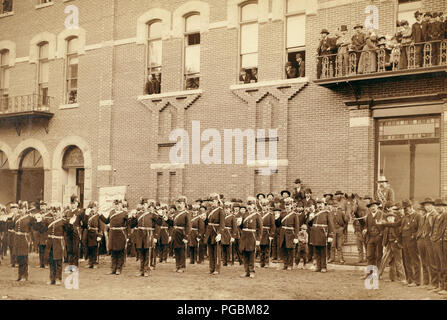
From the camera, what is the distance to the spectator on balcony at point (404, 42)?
48.1 ft

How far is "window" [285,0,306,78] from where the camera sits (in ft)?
57.7

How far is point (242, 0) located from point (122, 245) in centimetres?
983

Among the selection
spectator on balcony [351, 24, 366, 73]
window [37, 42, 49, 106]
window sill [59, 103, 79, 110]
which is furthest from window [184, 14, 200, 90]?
window [37, 42, 49, 106]

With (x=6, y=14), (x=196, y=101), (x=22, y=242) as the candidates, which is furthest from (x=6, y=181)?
(x=22, y=242)

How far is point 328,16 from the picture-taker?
1686cm

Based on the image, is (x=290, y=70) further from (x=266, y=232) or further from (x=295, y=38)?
(x=266, y=232)

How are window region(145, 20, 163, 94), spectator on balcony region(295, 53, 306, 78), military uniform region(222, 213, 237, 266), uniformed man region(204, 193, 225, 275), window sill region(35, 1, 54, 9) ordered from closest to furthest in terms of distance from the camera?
uniformed man region(204, 193, 225, 275) → military uniform region(222, 213, 237, 266) → spectator on balcony region(295, 53, 306, 78) → window region(145, 20, 163, 94) → window sill region(35, 1, 54, 9)

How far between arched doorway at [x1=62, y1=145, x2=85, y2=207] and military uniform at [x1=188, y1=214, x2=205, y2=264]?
8.40m

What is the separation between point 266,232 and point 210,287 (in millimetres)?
3360

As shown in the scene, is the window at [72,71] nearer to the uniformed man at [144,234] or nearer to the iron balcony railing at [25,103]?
the iron balcony railing at [25,103]

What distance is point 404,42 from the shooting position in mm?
14852

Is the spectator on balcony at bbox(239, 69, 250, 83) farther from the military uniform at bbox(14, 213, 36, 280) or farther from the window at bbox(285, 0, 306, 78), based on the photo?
the military uniform at bbox(14, 213, 36, 280)
